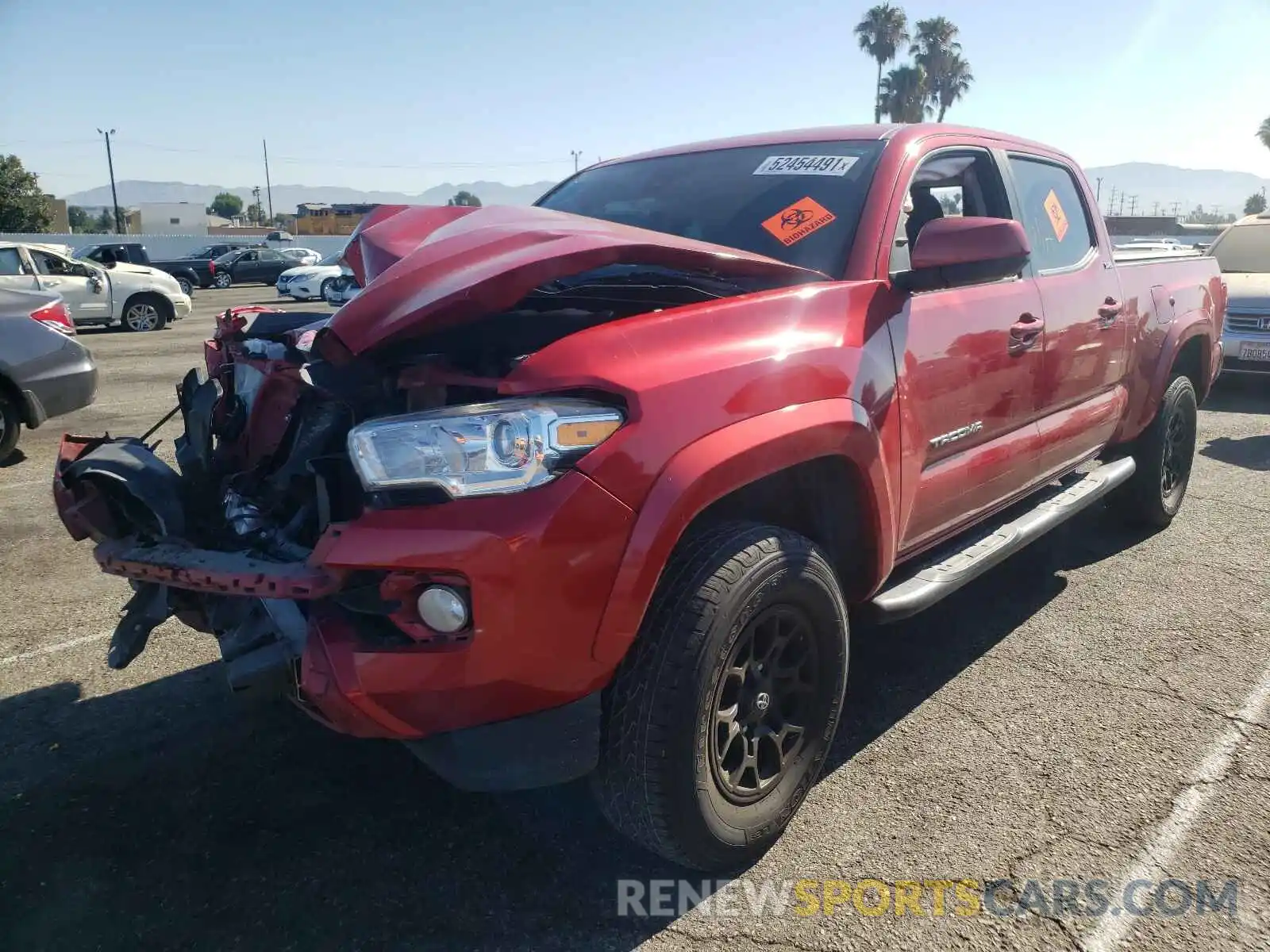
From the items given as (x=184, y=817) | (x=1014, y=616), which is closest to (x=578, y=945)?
(x=184, y=817)

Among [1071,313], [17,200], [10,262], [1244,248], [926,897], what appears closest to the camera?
[926,897]

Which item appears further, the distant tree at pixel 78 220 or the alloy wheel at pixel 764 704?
the distant tree at pixel 78 220

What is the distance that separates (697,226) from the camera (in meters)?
3.33

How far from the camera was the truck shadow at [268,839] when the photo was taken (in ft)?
7.47

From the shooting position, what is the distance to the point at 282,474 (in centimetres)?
263

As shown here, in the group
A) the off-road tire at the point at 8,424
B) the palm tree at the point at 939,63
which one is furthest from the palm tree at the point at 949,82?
the off-road tire at the point at 8,424

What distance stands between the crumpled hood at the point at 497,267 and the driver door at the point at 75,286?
49.8ft

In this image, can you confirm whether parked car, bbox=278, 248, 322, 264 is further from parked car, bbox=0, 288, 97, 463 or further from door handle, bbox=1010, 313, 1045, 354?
door handle, bbox=1010, 313, 1045, 354

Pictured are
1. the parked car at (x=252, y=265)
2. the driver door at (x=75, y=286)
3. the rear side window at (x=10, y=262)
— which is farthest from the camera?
the parked car at (x=252, y=265)

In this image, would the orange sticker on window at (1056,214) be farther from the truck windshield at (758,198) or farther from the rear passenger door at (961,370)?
the truck windshield at (758,198)

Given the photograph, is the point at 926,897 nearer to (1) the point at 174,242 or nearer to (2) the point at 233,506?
(2) the point at 233,506

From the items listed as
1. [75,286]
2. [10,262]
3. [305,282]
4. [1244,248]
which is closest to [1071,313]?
[1244,248]

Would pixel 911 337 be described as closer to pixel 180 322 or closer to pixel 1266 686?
pixel 1266 686

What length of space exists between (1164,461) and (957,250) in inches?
120
